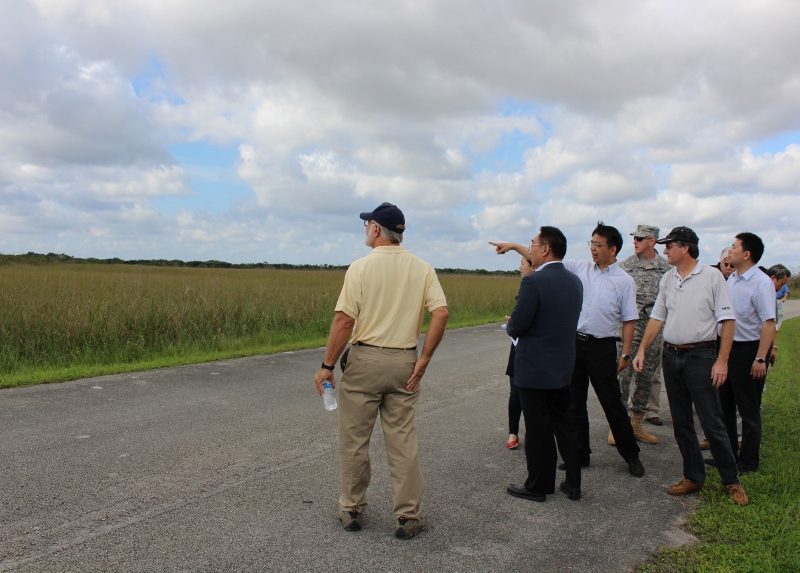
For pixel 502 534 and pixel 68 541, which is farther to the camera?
pixel 502 534

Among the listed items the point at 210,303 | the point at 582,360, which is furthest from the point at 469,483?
the point at 210,303

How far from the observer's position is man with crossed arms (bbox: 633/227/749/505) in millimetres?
4293

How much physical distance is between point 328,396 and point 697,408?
276 cm

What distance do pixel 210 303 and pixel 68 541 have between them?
9.85 m

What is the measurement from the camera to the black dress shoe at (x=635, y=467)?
15.8 feet

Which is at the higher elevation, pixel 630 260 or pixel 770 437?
pixel 630 260

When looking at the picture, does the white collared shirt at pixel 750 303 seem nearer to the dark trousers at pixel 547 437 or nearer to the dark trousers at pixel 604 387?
the dark trousers at pixel 604 387

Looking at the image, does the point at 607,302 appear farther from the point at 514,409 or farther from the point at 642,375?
the point at 642,375

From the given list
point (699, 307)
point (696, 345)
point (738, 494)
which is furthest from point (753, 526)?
point (699, 307)

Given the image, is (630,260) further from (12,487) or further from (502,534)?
(12,487)

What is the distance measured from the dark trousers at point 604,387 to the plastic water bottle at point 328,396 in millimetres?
2137

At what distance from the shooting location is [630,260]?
20.9ft

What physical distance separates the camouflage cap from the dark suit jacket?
2.27m

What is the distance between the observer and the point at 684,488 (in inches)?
174
